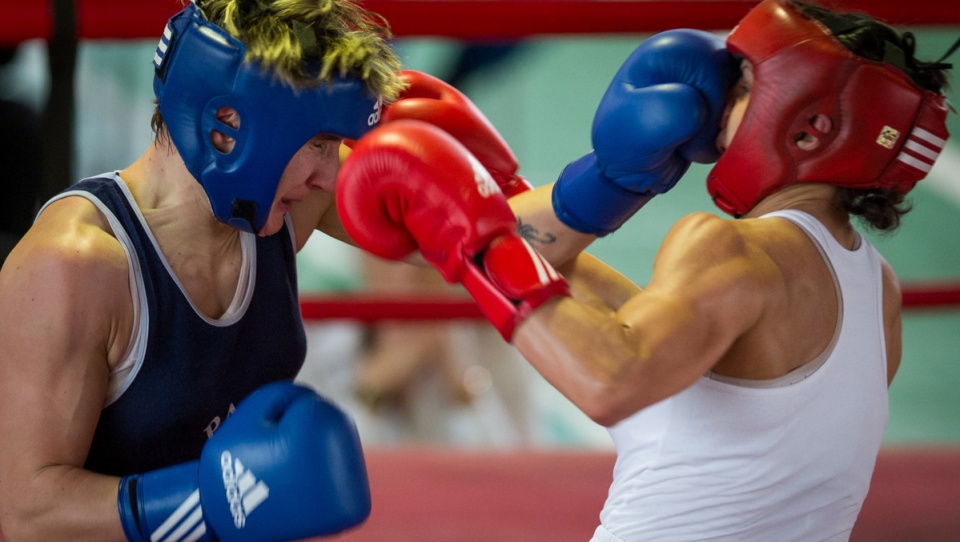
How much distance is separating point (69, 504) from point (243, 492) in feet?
0.76

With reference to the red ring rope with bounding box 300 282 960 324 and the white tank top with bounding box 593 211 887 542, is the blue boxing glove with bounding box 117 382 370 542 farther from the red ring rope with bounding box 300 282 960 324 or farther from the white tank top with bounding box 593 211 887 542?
the red ring rope with bounding box 300 282 960 324

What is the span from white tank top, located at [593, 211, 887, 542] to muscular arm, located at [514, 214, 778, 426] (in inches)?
5.5

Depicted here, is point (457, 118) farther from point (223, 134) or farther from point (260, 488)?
point (260, 488)

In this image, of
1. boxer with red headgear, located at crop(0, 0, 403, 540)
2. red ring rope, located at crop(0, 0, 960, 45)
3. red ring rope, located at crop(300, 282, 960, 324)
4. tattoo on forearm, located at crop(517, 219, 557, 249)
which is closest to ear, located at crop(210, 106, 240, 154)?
boxer with red headgear, located at crop(0, 0, 403, 540)

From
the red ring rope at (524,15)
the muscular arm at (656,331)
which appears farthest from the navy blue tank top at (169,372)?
the red ring rope at (524,15)

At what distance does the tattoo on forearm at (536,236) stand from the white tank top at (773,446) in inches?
13.3

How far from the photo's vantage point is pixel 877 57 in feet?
4.73

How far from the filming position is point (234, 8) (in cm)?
144

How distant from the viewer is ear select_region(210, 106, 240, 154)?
145cm

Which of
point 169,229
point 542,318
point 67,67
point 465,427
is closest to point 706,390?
point 542,318

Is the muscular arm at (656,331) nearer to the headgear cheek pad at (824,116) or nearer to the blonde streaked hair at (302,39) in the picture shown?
the headgear cheek pad at (824,116)

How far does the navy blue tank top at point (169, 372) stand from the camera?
149 centimetres

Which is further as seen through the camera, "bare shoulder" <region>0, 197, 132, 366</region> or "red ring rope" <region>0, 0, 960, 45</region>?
"red ring rope" <region>0, 0, 960, 45</region>

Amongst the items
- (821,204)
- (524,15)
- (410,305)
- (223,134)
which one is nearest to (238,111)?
(223,134)
